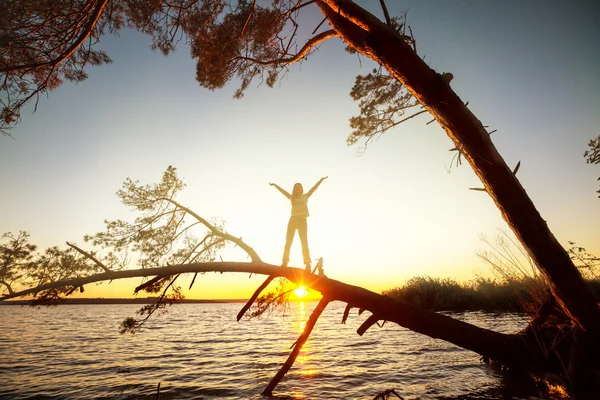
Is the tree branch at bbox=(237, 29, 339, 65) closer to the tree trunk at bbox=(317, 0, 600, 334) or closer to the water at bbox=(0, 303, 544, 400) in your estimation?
the tree trunk at bbox=(317, 0, 600, 334)

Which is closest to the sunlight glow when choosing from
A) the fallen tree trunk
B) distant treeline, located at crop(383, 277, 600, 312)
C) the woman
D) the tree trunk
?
the fallen tree trunk

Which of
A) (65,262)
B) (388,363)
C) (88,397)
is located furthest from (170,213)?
(388,363)

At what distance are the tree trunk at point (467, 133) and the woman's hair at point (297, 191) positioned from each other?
3.29 metres

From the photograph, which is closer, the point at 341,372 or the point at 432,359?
the point at 341,372

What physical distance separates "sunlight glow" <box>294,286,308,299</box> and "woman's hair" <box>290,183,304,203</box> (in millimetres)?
2143

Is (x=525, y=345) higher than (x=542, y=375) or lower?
higher

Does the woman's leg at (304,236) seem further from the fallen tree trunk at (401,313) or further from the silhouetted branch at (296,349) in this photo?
the silhouetted branch at (296,349)

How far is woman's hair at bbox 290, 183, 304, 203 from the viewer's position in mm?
6407

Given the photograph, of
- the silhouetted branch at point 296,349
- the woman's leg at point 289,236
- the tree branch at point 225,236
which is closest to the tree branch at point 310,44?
the woman's leg at point 289,236

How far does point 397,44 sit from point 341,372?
7715mm

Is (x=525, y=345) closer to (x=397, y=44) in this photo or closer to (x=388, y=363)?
(x=388, y=363)

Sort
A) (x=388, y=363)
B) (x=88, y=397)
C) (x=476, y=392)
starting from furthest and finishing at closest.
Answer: (x=388, y=363)
(x=88, y=397)
(x=476, y=392)

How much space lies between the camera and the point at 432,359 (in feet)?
28.7

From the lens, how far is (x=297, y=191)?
21.2 feet
